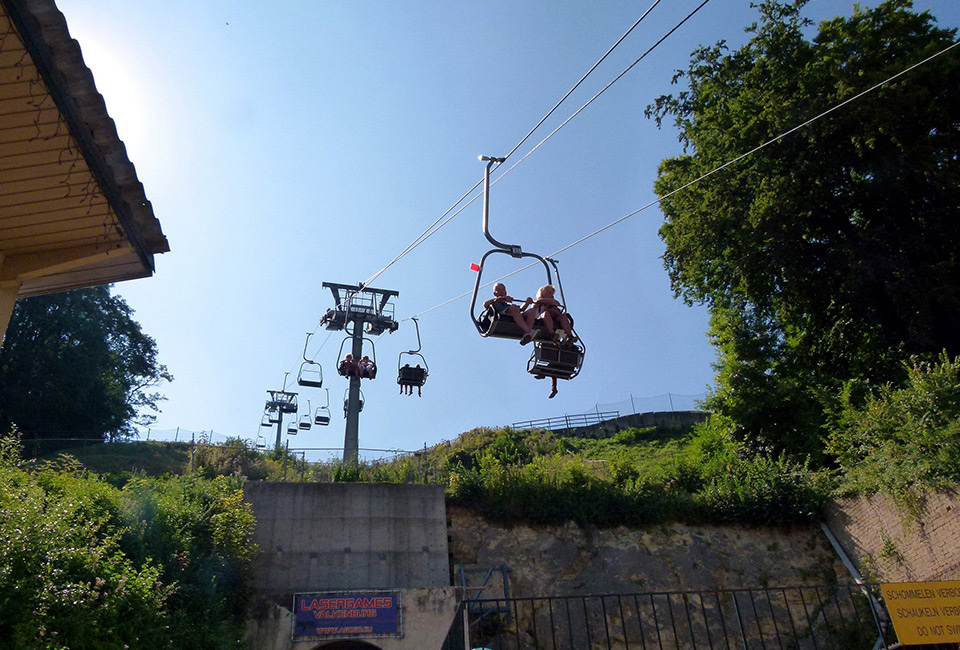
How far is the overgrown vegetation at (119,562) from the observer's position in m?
7.39

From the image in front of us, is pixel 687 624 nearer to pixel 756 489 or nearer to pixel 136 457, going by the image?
pixel 756 489

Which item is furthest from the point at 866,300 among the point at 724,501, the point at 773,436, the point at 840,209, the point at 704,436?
the point at 724,501

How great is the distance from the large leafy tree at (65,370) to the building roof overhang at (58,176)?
2400cm

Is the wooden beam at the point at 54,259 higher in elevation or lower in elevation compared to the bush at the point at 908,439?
higher

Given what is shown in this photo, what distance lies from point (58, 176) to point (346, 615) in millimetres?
7749

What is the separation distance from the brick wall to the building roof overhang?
12551mm

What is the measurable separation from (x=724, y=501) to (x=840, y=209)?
9568mm

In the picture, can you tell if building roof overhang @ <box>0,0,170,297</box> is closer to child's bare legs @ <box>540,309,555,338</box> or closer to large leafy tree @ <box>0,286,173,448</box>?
child's bare legs @ <box>540,309,555,338</box>

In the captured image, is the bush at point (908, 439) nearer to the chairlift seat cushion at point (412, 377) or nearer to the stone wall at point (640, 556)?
the stone wall at point (640, 556)

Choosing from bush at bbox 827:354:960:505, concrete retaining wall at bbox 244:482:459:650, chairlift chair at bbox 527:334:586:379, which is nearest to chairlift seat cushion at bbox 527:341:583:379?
chairlift chair at bbox 527:334:586:379

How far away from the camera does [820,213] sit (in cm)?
1956

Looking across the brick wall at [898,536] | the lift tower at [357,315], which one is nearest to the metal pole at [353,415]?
the lift tower at [357,315]

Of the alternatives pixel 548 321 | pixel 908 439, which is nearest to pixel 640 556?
pixel 908 439

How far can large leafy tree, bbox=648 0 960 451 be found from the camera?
1716 centimetres
